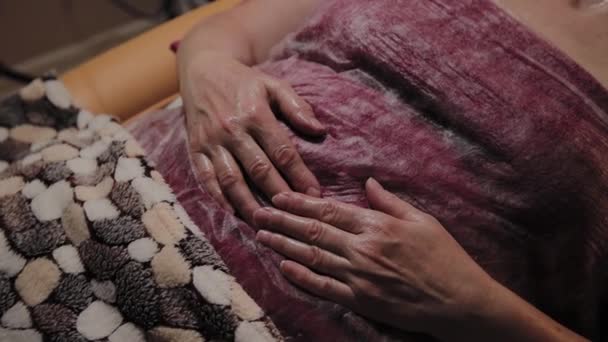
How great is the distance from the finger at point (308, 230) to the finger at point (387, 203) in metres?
0.06

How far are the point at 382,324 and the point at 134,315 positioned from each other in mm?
295

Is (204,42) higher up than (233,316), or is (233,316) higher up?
(204,42)

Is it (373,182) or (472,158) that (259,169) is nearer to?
(373,182)

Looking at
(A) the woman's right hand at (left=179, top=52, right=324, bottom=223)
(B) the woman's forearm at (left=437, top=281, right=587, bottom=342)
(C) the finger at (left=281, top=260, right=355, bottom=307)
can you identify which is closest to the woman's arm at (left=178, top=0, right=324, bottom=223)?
(A) the woman's right hand at (left=179, top=52, right=324, bottom=223)

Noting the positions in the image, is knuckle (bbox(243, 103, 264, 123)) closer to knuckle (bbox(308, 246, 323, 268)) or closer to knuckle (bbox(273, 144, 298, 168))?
knuckle (bbox(273, 144, 298, 168))

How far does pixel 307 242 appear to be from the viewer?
2.18 feet

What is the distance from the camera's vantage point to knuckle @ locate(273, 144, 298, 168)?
0.71 meters

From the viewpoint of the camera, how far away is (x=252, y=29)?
3.12 feet

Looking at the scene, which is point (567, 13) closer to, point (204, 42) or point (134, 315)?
point (204, 42)

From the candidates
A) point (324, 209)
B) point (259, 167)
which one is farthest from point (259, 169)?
point (324, 209)

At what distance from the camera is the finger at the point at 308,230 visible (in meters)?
0.65

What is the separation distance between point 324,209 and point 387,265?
0.33 feet

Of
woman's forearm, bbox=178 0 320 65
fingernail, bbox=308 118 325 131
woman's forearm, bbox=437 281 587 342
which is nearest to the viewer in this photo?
woman's forearm, bbox=437 281 587 342

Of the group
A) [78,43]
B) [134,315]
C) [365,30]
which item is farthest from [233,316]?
[78,43]
